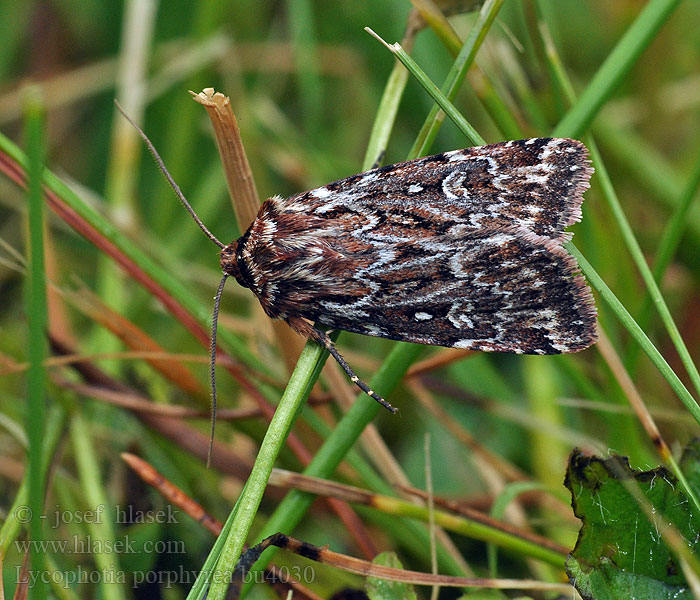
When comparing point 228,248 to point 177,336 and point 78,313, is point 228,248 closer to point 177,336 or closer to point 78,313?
point 177,336

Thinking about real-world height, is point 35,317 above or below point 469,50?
below

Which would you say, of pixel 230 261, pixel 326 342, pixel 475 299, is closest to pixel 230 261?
pixel 230 261

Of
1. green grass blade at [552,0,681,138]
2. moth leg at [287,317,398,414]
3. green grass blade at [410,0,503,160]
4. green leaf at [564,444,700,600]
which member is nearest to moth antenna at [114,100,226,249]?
moth leg at [287,317,398,414]

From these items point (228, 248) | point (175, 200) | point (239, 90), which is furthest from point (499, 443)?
point (239, 90)

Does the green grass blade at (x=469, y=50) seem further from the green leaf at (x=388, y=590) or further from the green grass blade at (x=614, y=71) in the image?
the green leaf at (x=388, y=590)

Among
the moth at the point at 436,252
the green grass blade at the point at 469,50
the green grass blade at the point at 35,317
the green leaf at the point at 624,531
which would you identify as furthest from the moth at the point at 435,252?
the green grass blade at the point at 35,317

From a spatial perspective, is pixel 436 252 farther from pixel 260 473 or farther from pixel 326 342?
pixel 260 473

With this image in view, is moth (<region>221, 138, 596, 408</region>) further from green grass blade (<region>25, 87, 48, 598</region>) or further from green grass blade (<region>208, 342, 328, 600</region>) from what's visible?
green grass blade (<region>25, 87, 48, 598</region>)

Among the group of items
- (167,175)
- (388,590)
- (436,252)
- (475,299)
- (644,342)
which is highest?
(167,175)
